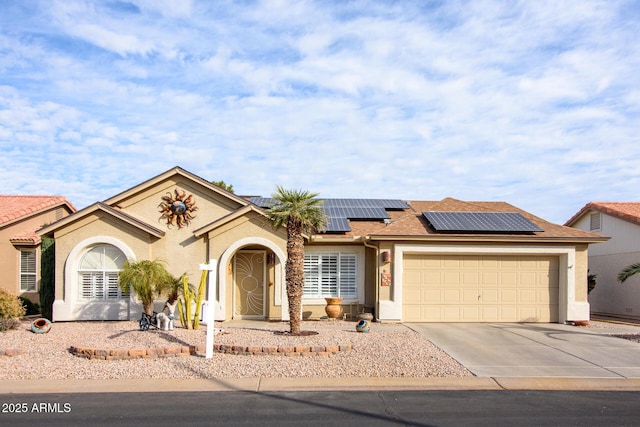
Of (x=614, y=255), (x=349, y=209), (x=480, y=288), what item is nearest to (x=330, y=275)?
(x=349, y=209)

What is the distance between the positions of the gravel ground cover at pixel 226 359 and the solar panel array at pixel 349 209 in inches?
187

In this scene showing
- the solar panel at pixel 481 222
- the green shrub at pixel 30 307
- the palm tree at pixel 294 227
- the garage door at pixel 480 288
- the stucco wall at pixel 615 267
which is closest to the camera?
the palm tree at pixel 294 227

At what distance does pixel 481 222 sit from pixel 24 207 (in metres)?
18.2

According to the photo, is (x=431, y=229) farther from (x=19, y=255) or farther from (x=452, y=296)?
(x=19, y=255)

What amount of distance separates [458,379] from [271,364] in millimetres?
3605

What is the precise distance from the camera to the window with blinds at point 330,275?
64.4 feet

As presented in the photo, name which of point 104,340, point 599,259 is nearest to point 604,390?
point 104,340

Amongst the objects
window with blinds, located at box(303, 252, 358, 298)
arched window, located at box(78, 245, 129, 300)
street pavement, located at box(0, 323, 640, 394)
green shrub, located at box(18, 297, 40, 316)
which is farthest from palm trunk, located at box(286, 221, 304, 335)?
green shrub, located at box(18, 297, 40, 316)

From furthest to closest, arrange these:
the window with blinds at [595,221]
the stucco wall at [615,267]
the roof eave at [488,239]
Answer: the window with blinds at [595,221]
the stucco wall at [615,267]
the roof eave at [488,239]

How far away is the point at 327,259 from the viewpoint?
1980 centimetres

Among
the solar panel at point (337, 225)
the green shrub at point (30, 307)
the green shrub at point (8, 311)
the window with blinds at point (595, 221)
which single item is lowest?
the green shrub at point (30, 307)

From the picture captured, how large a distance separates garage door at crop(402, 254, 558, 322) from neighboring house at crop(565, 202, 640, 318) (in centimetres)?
529

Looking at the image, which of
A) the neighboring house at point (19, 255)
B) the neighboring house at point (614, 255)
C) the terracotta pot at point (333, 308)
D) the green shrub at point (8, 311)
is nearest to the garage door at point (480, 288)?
the terracotta pot at point (333, 308)

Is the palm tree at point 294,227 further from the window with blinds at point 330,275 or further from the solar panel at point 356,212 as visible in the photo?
the solar panel at point 356,212
